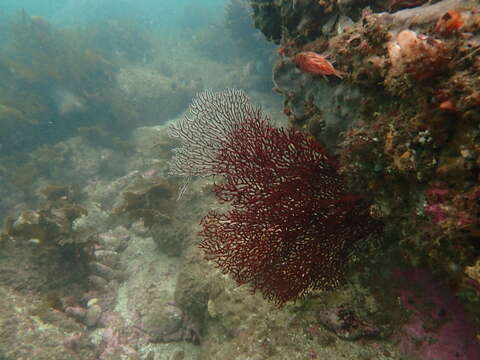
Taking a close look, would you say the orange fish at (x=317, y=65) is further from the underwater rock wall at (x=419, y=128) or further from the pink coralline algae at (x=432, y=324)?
the pink coralline algae at (x=432, y=324)

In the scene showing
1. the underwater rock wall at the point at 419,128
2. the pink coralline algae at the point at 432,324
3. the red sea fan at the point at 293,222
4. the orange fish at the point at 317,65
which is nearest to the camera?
the underwater rock wall at the point at 419,128

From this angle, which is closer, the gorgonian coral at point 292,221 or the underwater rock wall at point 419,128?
the underwater rock wall at point 419,128

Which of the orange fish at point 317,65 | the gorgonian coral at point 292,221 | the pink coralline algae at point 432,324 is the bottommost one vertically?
the pink coralline algae at point 432,324


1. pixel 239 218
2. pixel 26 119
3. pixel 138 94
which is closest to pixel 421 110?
pixel 239 218

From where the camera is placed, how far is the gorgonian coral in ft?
9.01

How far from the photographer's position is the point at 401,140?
73.4 inches

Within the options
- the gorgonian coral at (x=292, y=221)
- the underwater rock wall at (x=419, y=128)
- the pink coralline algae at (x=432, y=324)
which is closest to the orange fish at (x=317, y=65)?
the underwater rock wall at (x=419, y=128)

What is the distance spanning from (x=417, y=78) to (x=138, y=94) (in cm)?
1846

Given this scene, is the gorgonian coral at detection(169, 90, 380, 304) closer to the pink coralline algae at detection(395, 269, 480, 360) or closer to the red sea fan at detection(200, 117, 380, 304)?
the red sea fan at detection(200, 117, 380, 304)

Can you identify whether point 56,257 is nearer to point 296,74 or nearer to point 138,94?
point 296,74

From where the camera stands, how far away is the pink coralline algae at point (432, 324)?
2.17 m

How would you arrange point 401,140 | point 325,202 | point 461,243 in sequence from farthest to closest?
point 325,202 → point 401,140 → point 461,243

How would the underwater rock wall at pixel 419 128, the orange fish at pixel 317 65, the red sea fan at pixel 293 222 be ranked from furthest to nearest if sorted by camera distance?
the red sea fan at pixel 293 222 → the orange fish at pixel 317 65 → the underwater rock wall at pixel 419 128

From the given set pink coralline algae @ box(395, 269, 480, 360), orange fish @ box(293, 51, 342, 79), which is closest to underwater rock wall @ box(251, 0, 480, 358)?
orange fish @ box(293, 51, 342, 79)
